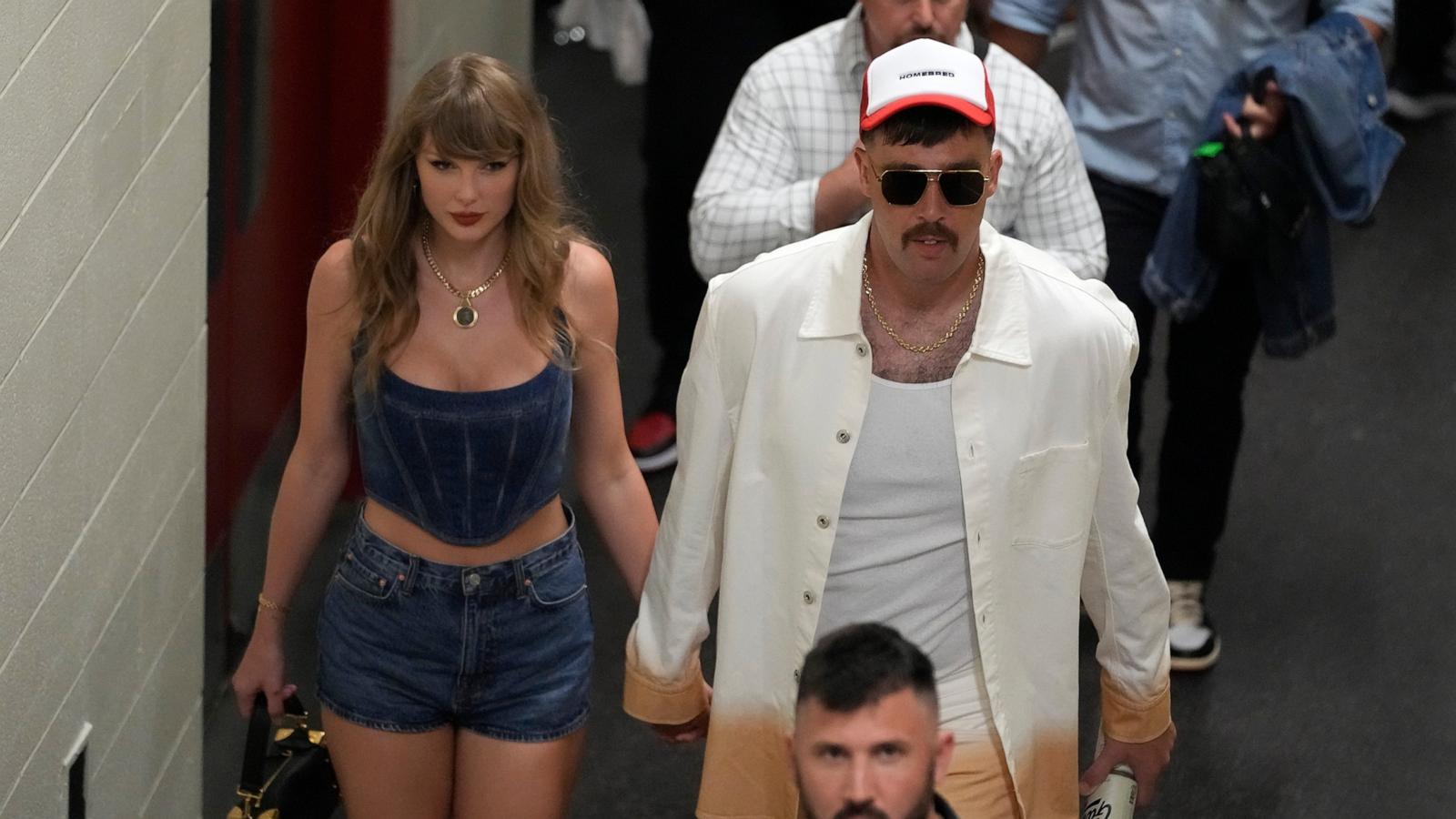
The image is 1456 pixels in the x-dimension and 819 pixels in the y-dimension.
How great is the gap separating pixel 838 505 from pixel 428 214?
905mm

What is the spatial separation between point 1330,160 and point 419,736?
98.9 inches

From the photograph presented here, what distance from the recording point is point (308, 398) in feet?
11.7

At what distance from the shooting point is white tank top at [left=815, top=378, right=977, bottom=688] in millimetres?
3119

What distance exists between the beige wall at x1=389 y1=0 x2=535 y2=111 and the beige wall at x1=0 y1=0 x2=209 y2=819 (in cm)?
170

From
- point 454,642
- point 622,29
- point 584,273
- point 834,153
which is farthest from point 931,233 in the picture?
point 622,29

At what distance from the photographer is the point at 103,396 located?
3564 millimetres

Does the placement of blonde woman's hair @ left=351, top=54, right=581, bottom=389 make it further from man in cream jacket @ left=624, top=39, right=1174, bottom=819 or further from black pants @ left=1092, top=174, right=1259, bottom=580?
black pants @ left=1092, top=174, right=1259, bottom=580

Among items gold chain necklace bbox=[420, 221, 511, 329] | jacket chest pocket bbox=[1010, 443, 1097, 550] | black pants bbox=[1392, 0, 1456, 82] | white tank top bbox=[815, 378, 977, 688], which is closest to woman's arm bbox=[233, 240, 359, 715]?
gold chain necklace bbox=[420, 221, 511, 329]

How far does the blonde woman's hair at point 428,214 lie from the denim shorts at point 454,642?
0.33 meters

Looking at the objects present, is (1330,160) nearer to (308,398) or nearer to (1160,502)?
(1160,502)

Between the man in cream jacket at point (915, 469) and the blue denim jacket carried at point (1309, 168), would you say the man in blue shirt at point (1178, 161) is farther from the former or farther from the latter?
the man in cream jacket at point (915, 469)

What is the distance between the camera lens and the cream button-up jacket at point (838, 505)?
123 inches

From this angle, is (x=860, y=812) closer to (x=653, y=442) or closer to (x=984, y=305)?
(x=984, y=305)

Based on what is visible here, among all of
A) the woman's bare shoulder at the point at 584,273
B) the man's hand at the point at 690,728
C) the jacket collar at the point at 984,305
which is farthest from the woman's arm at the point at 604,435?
the jacket collar at the point at 984,305
